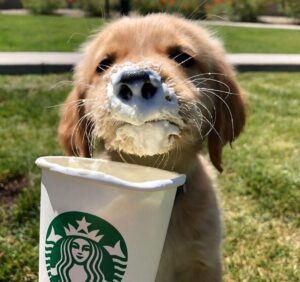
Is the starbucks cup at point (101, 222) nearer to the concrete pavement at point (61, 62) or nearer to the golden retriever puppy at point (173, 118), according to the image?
the golden retriever puppy at point (173, 118)

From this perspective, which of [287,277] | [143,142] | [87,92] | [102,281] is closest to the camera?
[102,281]

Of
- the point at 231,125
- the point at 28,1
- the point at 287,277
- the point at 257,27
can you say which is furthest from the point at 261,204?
the point at 28,1

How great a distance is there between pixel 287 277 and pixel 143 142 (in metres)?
1.66

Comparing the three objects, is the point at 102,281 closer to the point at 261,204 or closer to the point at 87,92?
the point at 87,92

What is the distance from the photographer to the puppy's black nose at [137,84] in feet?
5.50

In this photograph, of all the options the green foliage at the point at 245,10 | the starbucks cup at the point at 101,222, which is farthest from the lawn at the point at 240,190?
the green foliage at the point at 245,10

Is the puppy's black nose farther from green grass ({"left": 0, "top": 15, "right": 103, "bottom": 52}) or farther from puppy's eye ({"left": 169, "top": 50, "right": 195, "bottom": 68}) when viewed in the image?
green grass ({"left": 0, "top": 15, "right": 103, "bottom": 52})

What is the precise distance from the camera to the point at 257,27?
52.9 feet

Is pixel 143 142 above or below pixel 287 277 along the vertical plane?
above

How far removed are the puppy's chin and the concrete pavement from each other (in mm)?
5851

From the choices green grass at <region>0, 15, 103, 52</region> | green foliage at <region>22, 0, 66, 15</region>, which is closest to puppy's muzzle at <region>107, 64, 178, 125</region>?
green grass at <region>0, 15, 103, 52</region>

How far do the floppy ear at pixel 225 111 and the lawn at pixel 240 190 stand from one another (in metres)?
0.69

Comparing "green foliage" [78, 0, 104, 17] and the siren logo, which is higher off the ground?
the siren logo

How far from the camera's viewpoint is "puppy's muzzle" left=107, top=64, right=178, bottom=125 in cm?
168
